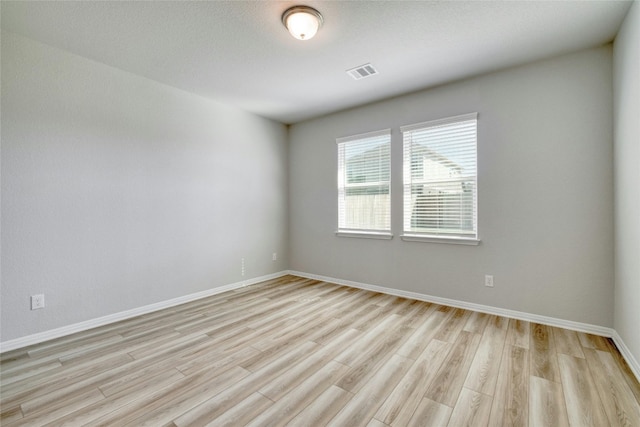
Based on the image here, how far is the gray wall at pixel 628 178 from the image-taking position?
205 cm

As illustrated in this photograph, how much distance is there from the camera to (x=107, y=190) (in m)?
3.00

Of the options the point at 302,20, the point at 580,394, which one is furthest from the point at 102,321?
the point at 580,394

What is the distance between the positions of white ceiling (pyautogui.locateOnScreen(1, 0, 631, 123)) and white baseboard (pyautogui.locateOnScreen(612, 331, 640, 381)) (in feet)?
8.79

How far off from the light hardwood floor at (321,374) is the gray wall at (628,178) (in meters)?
0.39

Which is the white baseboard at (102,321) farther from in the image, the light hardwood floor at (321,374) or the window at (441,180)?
the window at (441,180)

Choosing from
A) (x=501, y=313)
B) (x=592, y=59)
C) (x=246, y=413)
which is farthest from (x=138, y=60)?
(x=501, y=313)

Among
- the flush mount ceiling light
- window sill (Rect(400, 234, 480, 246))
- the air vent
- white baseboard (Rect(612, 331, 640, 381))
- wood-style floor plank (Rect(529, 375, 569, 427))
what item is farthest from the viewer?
window sill (Rect(400, 234, 480, 246))

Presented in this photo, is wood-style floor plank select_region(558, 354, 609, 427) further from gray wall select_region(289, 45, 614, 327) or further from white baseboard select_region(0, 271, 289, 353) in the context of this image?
white baseboard select_region(0, 271, 289, 353)

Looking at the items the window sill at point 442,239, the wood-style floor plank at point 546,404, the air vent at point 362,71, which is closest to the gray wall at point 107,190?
the air vent at point 362,71

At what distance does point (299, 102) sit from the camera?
409 centimetres

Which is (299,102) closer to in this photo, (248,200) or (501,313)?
(248,200)

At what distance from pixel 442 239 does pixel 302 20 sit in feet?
9.26

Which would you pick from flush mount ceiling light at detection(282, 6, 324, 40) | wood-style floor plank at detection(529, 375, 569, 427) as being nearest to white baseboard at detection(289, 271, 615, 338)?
wood-style floor plank at detection(529, 375, 569, 427)

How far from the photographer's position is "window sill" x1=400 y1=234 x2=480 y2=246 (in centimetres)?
331
